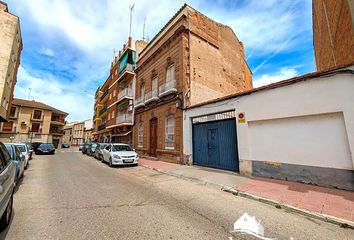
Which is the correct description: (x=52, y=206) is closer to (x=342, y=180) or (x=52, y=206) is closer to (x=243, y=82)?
(x=342, y=180)

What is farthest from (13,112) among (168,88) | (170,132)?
(170,132)

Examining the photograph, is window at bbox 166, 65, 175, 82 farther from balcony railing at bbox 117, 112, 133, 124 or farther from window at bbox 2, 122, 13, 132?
window at bbox 2, 122, 13, 132

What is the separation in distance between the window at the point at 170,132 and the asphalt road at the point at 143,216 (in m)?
7.13

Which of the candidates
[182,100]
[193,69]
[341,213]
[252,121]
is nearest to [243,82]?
[193,69]

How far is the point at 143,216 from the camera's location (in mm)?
3852

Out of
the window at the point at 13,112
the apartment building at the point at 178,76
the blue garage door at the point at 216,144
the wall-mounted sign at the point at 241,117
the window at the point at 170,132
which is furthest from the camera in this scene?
the window at the point at 13,112

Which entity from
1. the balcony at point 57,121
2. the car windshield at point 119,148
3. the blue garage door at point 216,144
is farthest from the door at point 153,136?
the balcony at point 57,121

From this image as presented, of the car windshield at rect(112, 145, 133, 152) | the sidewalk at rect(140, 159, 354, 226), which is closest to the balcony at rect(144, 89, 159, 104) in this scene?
the car windshield at rect(112, 145, 133, 152)

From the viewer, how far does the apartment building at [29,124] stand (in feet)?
123

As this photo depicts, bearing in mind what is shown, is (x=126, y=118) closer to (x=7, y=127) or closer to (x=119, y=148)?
(x=119, y=148)

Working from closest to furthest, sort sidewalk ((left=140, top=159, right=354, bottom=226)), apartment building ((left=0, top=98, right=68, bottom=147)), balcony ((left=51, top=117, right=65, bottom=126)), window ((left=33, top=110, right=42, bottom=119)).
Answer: sidewalk ((left=140, top=159, right=354, bottom=226)), apartment building ((left=0, top=98, right=68, bottom=147)), window ((left=33, top=110, right=42, bottom=119)), balcony ((left=51, top=117, right=65, bottom=126))

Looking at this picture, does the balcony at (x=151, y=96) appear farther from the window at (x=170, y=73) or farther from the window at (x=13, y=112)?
the window at (x=13, y=112)

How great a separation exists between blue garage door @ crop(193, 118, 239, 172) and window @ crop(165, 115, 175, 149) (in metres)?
2.28

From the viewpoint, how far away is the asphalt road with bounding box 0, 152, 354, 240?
3.12 m
